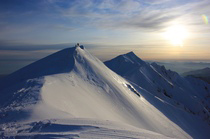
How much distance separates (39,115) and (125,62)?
81.0m

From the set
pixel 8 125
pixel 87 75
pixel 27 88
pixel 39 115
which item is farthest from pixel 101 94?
pixel 8 125

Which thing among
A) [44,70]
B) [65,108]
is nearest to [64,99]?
[65,108]

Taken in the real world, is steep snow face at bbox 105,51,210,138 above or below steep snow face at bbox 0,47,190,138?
below

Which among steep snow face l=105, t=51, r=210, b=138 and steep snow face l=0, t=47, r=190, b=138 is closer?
steep snow face l=0, t=47, r=190, b=138

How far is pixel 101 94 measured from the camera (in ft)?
75.3

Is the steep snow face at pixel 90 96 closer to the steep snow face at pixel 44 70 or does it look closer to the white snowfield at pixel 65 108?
the white snowfield at pixel 65 108

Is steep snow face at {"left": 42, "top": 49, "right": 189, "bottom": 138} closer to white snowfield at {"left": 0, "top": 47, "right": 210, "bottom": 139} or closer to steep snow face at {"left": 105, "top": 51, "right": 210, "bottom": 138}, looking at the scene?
white snowfield at {"left": 0, "top": 47, "right": 210, "bottom": 139}

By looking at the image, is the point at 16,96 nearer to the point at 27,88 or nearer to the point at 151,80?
the point at 27,88

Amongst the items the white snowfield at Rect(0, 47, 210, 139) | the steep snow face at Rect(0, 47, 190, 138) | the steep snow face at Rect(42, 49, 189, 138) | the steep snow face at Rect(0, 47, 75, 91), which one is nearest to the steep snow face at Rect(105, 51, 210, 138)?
the steep snow face at Rect(42, 49, 189, 138)

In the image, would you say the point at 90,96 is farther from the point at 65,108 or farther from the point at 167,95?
the point at 167,95

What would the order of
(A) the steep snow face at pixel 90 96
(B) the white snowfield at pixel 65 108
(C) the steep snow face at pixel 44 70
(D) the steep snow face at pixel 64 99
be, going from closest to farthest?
(B) the white snowfield at pixel 65 108 → (D) the steep snow face at pixel 64 99 → (A) the steep snow face at pixel 90 96 → (C) the steep snow face at pixel 44 70

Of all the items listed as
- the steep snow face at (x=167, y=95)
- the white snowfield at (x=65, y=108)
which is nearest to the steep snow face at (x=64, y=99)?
the white snowfield at (x=65, y=108)

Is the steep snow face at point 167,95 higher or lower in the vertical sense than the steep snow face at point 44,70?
lower

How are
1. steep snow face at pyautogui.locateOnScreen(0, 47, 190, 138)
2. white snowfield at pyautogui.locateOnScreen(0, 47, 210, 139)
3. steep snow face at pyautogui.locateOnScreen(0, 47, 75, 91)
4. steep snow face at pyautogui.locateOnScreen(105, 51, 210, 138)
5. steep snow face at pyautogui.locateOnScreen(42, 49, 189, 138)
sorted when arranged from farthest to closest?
1. steep snow face at pyautogui.locateOnScreen(105, 51, 210, 138)
2. steep snow face at pyautogui.locateOnScreen(0, 47, 75, 91)
3. steep snow face at pyautogui.locateOnScreen(42, 49, 189, 138)
4. steep snow face at pyautogui.locateOnScreen(0, 47, 190, 138)
5. white snowfield at pyautogui.locateOnScreen(0, 47, 210, 139)
